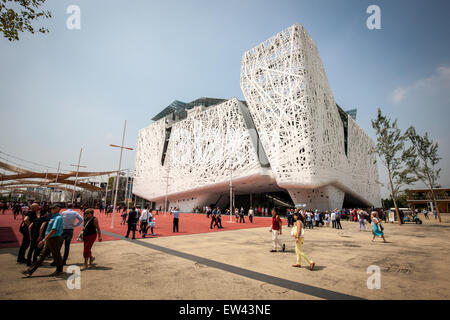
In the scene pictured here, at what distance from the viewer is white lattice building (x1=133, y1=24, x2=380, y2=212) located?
86.8 feet

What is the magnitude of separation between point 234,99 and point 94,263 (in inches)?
1277

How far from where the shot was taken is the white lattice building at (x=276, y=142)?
86.8 ft

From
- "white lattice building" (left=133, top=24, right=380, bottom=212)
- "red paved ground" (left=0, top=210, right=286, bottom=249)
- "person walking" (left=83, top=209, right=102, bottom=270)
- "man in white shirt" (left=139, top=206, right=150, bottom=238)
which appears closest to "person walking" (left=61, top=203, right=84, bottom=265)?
"person walking" (left=83, top=209, right=102, bottom=270)

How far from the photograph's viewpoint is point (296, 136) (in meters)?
26.2

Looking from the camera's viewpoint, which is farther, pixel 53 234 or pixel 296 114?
pixel 296 114

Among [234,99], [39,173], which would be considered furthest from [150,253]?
[39,173]

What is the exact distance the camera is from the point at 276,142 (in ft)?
91.3

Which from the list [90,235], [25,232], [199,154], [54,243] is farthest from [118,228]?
[199,154]

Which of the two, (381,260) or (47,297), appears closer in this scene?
(47,297)

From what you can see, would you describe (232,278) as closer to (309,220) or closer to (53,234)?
(53,234)

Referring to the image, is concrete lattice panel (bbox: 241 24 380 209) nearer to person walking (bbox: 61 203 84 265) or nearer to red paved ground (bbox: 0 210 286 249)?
red paved ground (bbox: 0 210 286 249)

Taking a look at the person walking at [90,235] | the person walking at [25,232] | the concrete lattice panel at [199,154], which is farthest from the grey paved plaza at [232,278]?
the concrete lattice panel at [199,154]

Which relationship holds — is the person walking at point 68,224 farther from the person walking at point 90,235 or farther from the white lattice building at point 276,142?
the white lattice building at point 276,142
